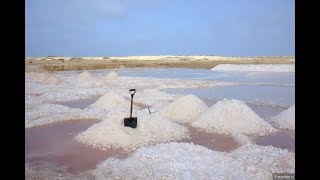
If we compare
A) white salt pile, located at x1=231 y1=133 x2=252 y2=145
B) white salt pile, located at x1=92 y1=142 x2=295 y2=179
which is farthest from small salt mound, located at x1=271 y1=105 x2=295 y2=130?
white salt pile, located at x1=92 y1=142 x2=295 y2=179

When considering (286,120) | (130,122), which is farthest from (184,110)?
(286,120)

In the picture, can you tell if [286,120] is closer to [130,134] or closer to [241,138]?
[241,138]

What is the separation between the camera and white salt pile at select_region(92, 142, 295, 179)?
519cm

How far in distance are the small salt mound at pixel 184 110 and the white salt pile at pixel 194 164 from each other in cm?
351

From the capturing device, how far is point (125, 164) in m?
5.65

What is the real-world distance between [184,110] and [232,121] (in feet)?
6.26

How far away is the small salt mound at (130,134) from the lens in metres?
7.11

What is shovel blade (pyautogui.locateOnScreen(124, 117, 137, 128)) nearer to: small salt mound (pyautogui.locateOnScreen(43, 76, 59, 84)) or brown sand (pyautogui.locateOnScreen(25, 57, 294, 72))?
small salt mound (pyautogui.locateOnScreen(43, 76, 59, 84))

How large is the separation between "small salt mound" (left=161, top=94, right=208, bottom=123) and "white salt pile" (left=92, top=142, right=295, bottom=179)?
351 centimetres

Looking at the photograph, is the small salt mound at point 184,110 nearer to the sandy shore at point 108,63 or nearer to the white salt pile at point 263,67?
the white salt pile at point 263,67

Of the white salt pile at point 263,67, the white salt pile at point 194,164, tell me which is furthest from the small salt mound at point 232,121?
the white salt pile at point 263,67
